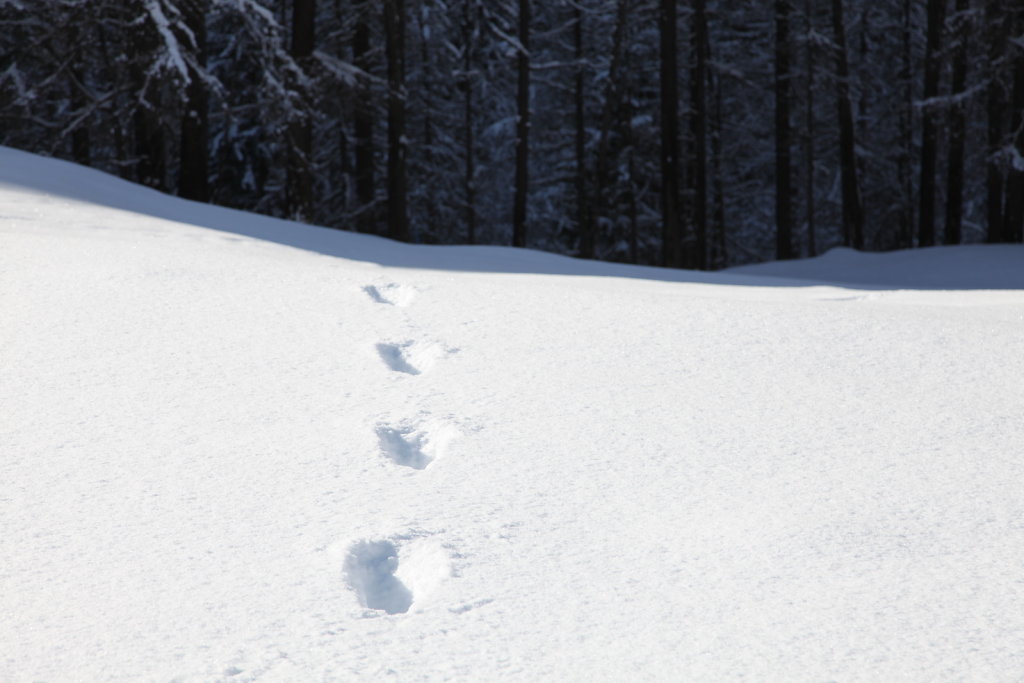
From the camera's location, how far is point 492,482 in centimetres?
236

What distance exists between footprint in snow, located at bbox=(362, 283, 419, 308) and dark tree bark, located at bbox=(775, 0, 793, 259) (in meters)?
13.7

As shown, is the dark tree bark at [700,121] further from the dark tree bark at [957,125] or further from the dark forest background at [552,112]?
the dark tree bark at [957,125]

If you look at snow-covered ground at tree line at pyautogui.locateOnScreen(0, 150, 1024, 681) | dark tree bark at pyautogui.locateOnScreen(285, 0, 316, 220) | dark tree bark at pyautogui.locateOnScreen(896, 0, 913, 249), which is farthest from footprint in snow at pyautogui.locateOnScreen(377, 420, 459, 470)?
dark tree bark at pyautogui.locateOnScreen(896, 0, 913, 249)

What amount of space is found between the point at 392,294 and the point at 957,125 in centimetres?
1301

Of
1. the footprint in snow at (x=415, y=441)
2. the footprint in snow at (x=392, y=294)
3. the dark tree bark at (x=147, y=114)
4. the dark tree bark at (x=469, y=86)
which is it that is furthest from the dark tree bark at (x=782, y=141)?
the footprint in snow at (x=415, y=441)

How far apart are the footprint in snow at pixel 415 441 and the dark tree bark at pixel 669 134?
42.5 ft

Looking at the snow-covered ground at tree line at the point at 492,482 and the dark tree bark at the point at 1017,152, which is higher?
the dark tree bark at the point at 1017,152

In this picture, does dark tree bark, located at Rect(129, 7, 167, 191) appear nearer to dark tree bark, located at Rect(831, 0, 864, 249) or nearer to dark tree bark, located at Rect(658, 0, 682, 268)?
dark tree bark, located at Rect(658, 0, 682, 268)

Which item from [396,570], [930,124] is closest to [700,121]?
[930,124]

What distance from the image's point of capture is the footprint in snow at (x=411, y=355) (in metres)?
3.30

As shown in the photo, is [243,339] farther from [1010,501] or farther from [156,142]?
[156,142]

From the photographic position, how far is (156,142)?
11148 millimetres

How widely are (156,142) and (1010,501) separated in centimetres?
1108

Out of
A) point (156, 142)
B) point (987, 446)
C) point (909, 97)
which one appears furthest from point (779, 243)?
point (987, 446)
